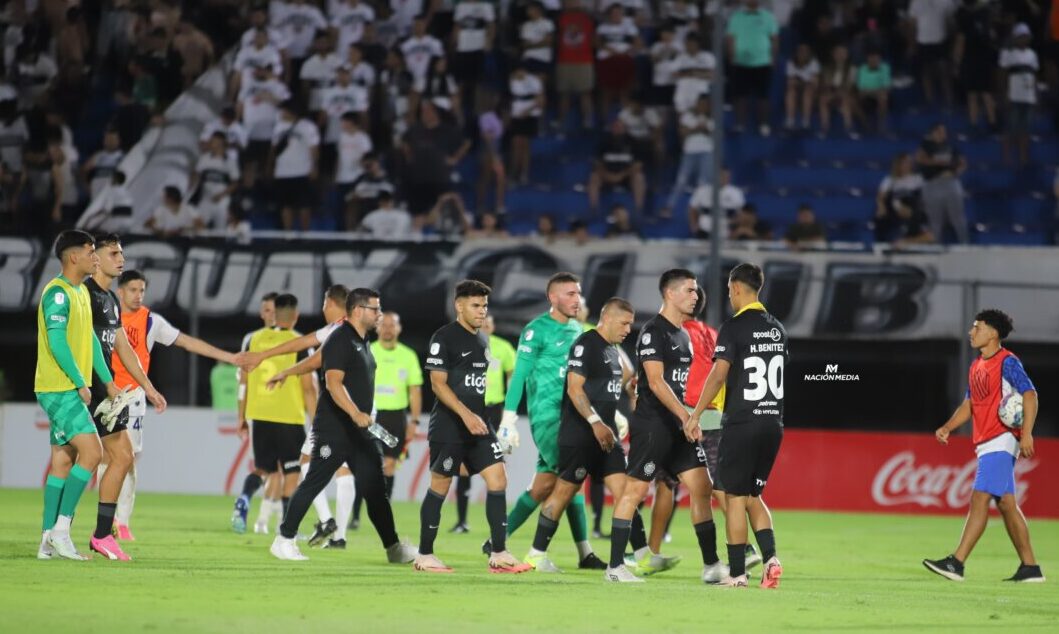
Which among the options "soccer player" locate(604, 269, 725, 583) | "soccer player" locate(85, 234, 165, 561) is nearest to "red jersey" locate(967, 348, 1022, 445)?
"soccer player" locate(604, 269, 725, 583)

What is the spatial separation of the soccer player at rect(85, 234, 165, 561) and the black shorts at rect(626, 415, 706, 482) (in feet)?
11.7

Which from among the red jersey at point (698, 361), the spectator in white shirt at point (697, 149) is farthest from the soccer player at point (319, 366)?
the spectator in white shirt at point (697, 149)

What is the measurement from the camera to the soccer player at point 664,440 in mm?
12672

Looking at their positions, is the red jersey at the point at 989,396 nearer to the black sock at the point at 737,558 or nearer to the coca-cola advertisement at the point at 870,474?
the black sock at the point at 737,558

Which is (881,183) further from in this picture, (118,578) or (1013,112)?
(118,578)

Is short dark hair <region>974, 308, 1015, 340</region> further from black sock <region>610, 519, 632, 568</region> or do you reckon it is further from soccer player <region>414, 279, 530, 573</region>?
soccer player <region>414, 279, 530, 573</region>

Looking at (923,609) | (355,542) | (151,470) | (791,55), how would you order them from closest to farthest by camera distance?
(923,609)
(355,542)
(151,470)
(791,55)

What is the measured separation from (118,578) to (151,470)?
43.2 ft

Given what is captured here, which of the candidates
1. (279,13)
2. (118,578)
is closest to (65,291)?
(118,578)

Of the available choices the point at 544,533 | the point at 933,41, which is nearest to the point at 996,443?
the point at 544,533

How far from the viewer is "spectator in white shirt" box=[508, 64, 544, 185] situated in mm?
29031

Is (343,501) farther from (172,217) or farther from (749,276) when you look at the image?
(172,217)

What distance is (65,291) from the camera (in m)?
12.5

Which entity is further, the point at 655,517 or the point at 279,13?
the point at 279,13
